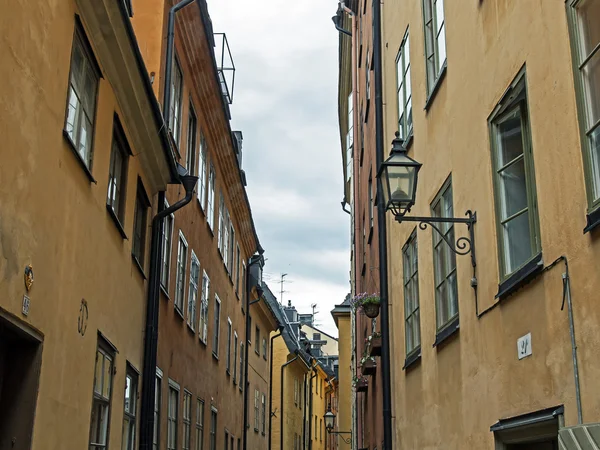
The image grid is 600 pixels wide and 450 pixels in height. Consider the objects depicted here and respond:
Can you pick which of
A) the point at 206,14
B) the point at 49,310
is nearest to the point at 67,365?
the point at 49,310

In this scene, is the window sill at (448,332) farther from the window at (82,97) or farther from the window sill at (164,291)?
the window sill at (164,291)

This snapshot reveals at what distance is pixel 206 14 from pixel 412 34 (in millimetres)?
4801

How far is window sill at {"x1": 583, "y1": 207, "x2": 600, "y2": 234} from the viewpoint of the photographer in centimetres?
491

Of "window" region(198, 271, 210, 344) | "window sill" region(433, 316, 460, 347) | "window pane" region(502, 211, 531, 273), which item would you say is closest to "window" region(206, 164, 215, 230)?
"window" region(198, 271, 210, 344)

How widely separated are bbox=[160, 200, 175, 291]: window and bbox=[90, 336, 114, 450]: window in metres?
3.58

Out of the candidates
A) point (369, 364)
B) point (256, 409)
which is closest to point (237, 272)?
point (256, 409)

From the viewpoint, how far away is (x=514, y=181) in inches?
274

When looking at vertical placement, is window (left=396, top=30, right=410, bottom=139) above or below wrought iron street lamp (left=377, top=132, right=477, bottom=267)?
above

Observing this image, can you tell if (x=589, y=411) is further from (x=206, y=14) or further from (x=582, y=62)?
(x=206, y=14)

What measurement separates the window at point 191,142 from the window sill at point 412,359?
20.2ft

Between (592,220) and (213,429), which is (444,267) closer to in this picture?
(592,220)

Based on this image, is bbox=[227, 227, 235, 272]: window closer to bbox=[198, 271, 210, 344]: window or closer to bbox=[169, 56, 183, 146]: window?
bbox=[198, 271, 210, 344]: window

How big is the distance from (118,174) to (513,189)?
5.06 meters

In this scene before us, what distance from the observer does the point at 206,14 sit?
14781 mm
